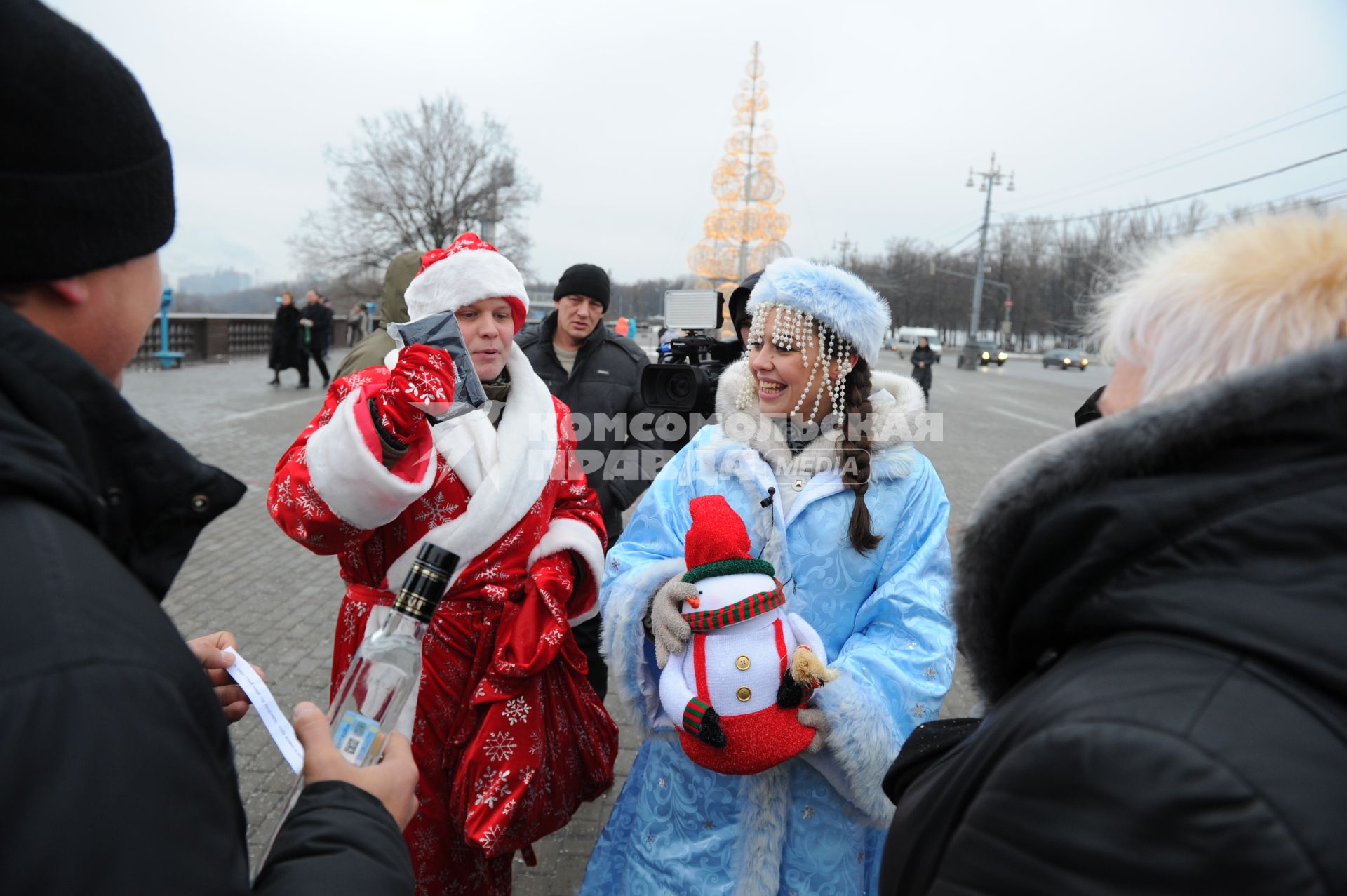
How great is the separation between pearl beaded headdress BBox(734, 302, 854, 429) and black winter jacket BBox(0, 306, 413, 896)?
1640 mm

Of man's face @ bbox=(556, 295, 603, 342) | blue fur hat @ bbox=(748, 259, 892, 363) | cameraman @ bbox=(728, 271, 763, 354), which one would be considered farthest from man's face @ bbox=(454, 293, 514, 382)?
man's face @ bbox=(556, 295, 603, 342)

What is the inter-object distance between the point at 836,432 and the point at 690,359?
161cm

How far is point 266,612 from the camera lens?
491 centimetres

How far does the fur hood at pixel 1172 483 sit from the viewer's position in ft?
2.37

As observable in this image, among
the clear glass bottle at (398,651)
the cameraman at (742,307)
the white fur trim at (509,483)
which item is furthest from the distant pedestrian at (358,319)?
the clear glass bottle at (398,651)

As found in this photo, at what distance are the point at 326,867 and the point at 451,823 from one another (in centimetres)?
135

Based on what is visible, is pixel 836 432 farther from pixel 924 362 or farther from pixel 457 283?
pixel 924 362

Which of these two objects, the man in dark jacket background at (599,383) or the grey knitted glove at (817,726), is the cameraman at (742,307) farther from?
the grey knitted glove at (817,726)

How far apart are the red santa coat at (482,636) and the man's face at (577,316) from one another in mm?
2149

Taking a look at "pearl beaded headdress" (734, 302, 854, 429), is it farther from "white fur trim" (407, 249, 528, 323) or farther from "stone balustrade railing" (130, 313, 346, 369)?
"stone balustrade railing" (130, 313, 346, 369)

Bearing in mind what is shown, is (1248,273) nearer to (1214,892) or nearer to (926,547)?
(1214,892)

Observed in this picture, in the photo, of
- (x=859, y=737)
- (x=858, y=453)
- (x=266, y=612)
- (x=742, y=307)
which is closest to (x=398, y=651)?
(x=859, y=737)

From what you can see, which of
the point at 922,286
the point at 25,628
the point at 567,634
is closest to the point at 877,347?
the point at 567,634

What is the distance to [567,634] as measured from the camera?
2.10 metres
